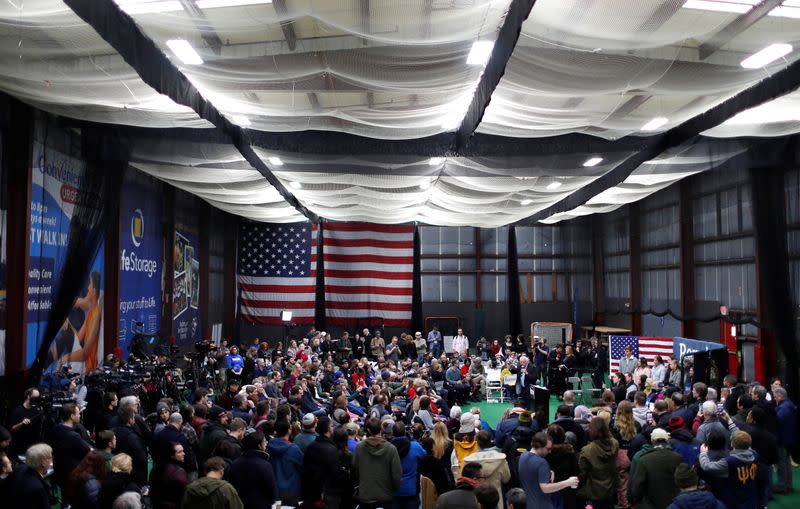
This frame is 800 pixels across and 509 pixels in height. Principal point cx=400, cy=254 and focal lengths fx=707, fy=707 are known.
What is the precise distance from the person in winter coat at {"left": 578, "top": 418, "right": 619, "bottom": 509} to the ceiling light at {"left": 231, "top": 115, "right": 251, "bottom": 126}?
6106 millimetres

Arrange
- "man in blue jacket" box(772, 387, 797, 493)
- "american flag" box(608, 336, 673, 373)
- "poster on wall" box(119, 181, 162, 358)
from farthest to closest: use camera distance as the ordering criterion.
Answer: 1. "american flag" box(608, 336, 673, 373)
2. "poster on wall" box(119, 181, 162, 358)
3. "man in blue jacket" box(772, 387, 797, 493)

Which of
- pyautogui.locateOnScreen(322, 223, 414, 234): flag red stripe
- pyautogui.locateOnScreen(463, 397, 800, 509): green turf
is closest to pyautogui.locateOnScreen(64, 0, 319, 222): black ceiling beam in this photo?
pyautogui.locateOnScreen(463, 397, 800, 509): green turf

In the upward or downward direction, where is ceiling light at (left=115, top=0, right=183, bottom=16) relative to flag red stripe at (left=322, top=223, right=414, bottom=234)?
upward

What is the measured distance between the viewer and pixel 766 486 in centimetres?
626

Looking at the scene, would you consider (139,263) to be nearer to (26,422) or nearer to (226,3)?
(26,422)

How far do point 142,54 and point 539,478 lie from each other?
518 cm

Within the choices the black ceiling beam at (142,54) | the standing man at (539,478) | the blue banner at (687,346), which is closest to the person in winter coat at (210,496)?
the standing man at (539,478)

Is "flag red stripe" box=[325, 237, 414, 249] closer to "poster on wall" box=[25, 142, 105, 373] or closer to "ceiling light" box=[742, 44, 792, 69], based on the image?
"poster on wall" box=[25, 142, 105, 373]

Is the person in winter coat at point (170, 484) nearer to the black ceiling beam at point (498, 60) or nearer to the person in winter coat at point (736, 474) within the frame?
Answer: the person in winter coat at point (736, 474)

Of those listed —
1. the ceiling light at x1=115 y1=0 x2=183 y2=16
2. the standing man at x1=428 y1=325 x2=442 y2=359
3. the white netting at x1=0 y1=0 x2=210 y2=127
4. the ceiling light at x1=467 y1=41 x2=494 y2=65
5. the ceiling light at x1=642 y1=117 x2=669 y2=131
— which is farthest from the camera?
the standing man at x1=428 y1=325 x2=442 y2=359

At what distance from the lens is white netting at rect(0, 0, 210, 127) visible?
5816mm

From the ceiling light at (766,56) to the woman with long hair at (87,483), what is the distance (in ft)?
21.8

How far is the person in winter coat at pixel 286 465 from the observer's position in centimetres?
592

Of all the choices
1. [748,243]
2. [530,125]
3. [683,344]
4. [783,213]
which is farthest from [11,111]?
[748,243]
